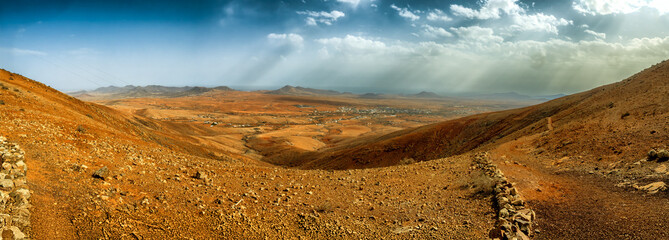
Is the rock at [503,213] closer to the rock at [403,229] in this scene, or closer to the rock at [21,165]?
the rock at [403,229]

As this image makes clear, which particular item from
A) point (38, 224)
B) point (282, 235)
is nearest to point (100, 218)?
point (38, 224)

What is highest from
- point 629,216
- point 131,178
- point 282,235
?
point 131,178

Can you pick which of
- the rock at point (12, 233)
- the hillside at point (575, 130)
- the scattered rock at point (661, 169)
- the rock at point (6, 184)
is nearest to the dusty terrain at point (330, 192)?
the scattered rock at point (661, 169)

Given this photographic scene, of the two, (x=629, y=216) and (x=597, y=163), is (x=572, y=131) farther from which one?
(x=629, y=216)

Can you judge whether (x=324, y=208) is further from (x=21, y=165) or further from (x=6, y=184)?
(x=21, y=165)

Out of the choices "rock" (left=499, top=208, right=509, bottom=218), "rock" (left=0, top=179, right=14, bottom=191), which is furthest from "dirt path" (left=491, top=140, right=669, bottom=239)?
"rock" (left=0, top=179, right=14, bottom=191)
